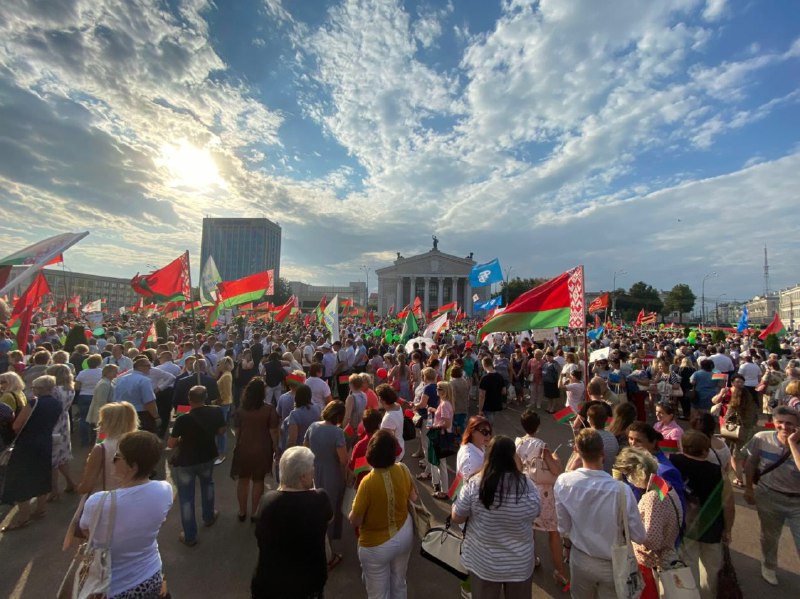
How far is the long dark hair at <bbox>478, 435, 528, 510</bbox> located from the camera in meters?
2.72

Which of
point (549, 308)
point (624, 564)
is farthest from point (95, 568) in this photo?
point (549, 308)

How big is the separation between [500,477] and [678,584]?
1480mm

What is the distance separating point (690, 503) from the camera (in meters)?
3.47

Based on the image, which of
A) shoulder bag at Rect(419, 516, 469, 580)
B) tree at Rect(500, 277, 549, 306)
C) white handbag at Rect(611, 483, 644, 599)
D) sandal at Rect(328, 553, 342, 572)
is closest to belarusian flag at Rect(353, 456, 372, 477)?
shoulder bag at Rect(419, 516, 469, 580)

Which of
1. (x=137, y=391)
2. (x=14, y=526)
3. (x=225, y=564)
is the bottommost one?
(x=225, y=564)

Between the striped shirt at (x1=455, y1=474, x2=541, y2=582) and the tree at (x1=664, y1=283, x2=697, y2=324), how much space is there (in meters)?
88.7

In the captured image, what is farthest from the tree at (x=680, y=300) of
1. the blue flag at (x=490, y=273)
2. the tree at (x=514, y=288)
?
the blue flag at (x=490, y=273)

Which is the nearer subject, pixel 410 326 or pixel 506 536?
pixel 506 536

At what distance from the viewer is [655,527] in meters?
2.94

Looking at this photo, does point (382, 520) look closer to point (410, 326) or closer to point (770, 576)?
point (770, 576)

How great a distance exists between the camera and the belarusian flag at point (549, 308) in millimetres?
6641

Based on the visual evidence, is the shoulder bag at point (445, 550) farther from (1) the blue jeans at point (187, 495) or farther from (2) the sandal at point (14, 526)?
(2) the sandal at point (14, 526)

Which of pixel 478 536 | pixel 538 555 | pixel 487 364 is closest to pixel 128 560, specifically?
pixel 478 536

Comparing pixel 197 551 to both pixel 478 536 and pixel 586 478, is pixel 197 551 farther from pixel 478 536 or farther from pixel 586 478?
pixel 586 478
